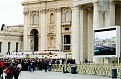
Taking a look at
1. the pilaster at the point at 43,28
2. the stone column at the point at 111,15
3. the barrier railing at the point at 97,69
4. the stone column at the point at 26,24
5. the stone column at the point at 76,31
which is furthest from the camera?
the stone column at the point at 26,24

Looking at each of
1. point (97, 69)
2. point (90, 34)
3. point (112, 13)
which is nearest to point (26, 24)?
point (90, 34)

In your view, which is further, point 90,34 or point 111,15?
point 90,34

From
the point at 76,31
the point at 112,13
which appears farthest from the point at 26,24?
the point at 112,13

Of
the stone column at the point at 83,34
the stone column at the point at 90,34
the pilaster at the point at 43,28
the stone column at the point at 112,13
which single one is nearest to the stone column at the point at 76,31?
the stone column at the point at 83,34

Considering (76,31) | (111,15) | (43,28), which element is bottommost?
(76,31)

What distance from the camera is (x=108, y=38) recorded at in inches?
1693

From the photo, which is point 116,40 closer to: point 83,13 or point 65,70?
point 65,70

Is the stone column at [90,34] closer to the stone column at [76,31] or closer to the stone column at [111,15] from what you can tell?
the stone column at [76,31]

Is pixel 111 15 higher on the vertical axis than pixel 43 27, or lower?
lower

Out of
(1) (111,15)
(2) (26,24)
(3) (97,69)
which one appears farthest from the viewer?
(2) (26,24)

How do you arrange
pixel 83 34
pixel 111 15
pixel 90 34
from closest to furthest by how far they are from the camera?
pixel 111 15 → pixel 83 34 → pixel 90 34

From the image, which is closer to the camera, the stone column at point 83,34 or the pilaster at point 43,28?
the stone column at point 83,34

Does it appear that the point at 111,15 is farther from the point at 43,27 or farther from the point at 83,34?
the point at 43,27

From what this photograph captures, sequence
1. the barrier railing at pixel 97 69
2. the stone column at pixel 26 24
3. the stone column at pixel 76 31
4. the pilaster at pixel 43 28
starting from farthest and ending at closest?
the stone column at pixel 26 24
the pilaster at pixel 43 28
the stone column at pixel 76 31
the barrier railing at pixel 97 69
